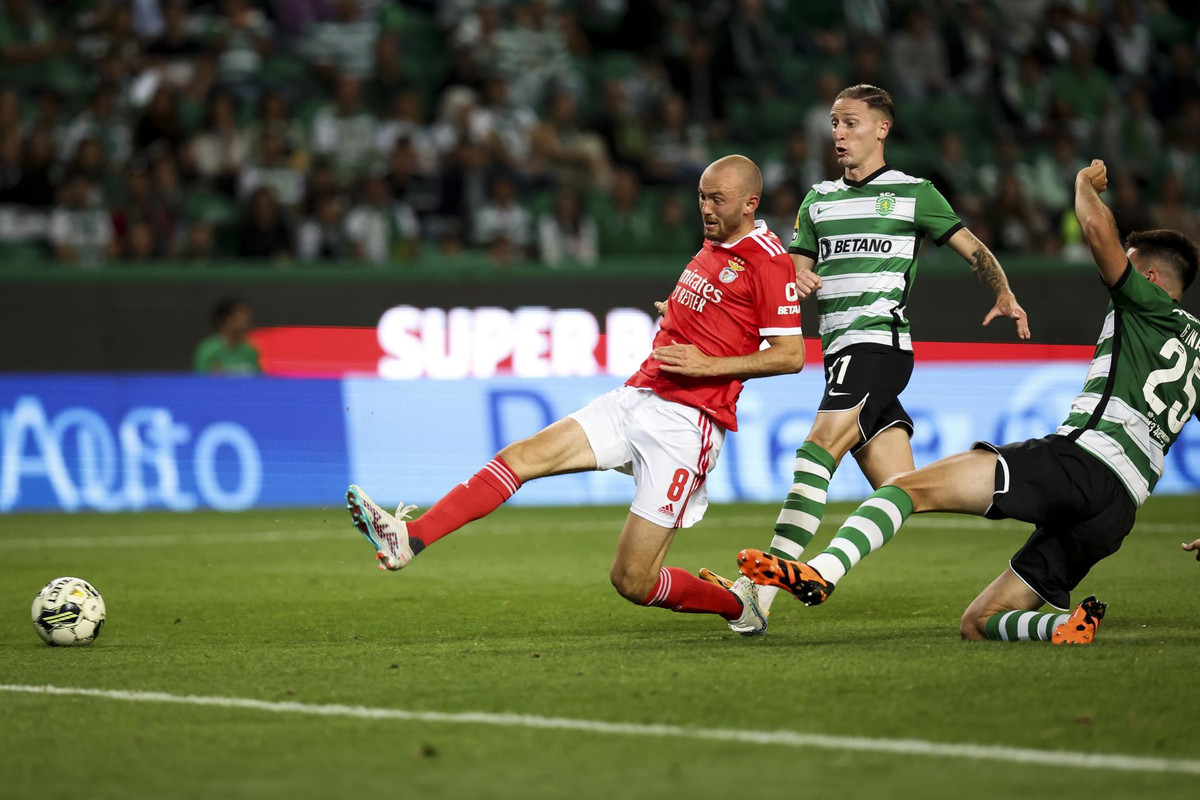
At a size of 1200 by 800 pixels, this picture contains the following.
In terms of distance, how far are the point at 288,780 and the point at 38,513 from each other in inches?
366

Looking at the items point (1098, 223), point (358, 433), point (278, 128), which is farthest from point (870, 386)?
point (278, 128)

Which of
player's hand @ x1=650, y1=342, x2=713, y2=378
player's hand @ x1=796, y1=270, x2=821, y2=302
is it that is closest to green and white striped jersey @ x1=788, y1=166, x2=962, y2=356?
player's hand @ x1=796, y1=270, x2=821, y2=302

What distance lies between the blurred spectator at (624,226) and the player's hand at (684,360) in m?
9.46

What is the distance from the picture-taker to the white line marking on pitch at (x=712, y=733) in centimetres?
430

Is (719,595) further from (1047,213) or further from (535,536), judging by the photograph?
(1047,213)

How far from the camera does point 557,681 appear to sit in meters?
5.57

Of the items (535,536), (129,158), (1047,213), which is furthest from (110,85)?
(1047,213)

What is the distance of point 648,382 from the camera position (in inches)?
259

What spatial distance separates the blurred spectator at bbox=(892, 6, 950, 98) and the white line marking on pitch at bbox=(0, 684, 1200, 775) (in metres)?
14.5

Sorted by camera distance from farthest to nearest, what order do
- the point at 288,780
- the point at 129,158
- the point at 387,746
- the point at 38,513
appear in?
the point at 129,158, the point at 38,513, the point at 387,746, the point at 288,780

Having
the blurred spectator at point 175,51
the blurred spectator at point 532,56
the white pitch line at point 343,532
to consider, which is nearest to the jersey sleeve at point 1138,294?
the white pitch line at point 343,532

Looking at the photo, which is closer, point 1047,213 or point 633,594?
point 633,594

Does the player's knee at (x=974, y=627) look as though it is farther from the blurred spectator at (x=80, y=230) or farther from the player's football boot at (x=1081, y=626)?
the blurred spectator at (x=80, y=230)

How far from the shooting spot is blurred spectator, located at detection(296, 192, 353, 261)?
48.9ft
